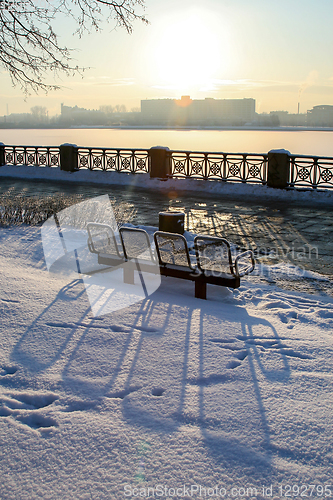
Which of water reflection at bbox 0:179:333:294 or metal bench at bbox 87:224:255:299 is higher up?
metal bench at bbox 87:224:255:299

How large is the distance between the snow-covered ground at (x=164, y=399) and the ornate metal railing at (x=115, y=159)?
1356 centimetres

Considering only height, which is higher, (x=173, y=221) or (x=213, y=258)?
(x=173, y=221)

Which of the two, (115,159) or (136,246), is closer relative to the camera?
(136,246)

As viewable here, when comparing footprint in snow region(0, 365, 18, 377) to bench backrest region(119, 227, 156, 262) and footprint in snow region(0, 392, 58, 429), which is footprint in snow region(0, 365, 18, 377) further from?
bench backrest region(119, 227, 156, 262)

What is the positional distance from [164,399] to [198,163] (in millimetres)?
13999

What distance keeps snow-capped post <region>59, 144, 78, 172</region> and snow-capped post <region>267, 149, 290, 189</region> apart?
9.15 m

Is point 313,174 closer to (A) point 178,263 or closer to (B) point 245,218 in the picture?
(B) point 245,218

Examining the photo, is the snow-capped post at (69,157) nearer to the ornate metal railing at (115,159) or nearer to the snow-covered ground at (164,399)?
the ornate metal railing at (115,159)

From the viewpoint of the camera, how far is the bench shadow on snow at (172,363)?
9.42ft

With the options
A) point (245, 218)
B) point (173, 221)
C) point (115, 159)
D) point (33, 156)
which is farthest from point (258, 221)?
point (33, 156)

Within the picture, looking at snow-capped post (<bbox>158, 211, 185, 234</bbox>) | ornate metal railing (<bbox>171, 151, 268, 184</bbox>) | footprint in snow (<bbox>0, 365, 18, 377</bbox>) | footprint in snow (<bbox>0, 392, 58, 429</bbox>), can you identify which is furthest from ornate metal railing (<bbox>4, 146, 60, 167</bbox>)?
footprint in snow (<bbox>0, 392, 58, 429</bbox>)

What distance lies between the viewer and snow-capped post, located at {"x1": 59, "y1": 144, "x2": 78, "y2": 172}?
1938 centimetres

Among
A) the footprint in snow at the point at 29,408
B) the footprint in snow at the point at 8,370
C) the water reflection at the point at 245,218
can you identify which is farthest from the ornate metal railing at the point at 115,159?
the footprint in snow at the point at 29,408

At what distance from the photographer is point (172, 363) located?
3637 millimetres
